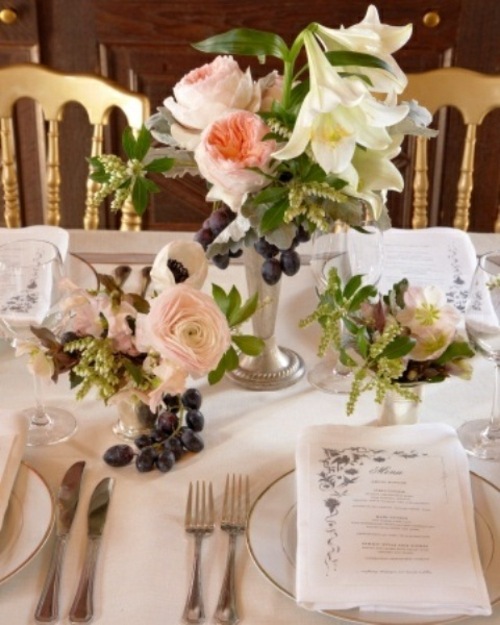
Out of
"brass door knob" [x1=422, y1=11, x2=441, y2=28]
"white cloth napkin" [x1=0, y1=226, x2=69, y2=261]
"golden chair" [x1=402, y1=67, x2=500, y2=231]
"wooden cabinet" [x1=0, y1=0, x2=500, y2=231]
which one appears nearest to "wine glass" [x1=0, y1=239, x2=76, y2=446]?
"white cloth napkin" [x1=0, y1=226, x2=69, y2=261]

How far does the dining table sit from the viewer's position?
89 cm

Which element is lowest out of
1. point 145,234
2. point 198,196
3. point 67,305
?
point 198,196

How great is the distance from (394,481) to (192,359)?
0.24 metres

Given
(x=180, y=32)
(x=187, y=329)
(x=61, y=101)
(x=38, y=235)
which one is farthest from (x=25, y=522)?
(x=180, y=32)

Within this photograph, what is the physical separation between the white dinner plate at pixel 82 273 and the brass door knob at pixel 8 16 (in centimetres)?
103

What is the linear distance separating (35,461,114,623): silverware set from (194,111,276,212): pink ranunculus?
1.10 feet

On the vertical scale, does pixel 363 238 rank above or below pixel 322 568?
above

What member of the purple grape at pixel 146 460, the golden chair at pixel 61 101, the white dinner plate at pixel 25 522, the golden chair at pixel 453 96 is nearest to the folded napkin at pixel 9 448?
the white dinner plate at pixel 25 522

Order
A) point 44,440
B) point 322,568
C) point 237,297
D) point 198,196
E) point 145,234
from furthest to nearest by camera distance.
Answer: point 198,196, point 145,234, point 44,440, point 237,297, point 322,568

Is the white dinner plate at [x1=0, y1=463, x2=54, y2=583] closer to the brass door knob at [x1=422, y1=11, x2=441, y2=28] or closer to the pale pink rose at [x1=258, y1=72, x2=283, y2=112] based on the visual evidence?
the pale pink rose at [x1=258, y1=72, x2=283, y2=112]

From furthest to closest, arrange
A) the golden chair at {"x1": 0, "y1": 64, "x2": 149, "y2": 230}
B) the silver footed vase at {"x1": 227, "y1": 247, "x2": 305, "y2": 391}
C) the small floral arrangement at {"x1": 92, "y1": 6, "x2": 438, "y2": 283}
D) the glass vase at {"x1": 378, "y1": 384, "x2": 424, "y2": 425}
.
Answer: the golden chair at {"x1": 0, "y1": 64, "x2": 149, "y2": 230} < the silver footed vase at {"x1": 227, "y1": 247, "x2": 305, "y2": 391} < the glass vase at {"x1": 378, "y1": 384, "x2": 424, "y2": 425} < the small floral arrangement at {"x1": 92, "y1": 6, "x2": 438, "y2": 283}

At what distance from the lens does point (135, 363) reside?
3.18 ft

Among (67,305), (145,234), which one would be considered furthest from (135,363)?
(145,234)

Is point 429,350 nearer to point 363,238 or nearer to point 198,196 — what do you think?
point 363,238
